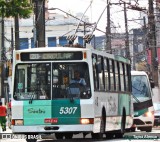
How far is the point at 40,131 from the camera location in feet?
74.0

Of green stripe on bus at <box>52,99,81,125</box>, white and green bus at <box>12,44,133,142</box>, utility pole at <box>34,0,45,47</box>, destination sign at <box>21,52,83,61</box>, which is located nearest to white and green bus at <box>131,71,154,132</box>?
utility pole at <box>34,0,45,47</box>

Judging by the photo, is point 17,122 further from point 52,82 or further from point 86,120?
point 86,120

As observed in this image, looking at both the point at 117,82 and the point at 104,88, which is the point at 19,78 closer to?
the point at 104,88

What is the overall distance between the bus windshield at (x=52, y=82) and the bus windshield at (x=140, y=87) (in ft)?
49.6

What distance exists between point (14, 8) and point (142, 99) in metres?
16.1

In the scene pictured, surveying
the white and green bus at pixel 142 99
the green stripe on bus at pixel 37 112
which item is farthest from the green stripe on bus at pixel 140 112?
the green stripe on bus at pixel 37 112

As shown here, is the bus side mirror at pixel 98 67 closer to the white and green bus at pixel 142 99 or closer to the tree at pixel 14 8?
the tree at pixel 14 8

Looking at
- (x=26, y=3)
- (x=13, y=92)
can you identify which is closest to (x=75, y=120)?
(x=13, y=92)

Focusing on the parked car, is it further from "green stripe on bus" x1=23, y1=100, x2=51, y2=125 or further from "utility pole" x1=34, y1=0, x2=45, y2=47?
"green stripe on bus" x1=23, y1=100, x2=51, y2=125

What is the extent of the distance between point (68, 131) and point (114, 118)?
3.86 meters

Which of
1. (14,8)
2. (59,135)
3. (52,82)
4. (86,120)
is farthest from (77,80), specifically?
(59,135)

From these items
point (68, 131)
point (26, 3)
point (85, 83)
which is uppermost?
point (26, 3)

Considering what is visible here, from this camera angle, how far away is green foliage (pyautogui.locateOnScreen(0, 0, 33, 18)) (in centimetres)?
2255

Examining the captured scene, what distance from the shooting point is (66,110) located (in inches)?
892
